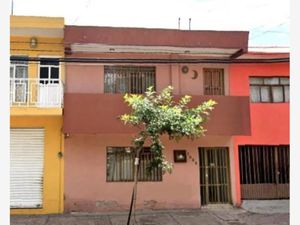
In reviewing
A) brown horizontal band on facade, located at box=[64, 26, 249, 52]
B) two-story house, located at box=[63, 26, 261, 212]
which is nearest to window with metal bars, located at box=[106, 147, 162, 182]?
two-story house, located at box=[63, 26, 261, 212]

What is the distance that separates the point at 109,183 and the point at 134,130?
6.25 ft

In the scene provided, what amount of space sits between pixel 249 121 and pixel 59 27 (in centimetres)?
672

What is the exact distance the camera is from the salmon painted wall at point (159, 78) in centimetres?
1265

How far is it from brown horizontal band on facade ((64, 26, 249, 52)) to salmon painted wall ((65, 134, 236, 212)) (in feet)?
10.1

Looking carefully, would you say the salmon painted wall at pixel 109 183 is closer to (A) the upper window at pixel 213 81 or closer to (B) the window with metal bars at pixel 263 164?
(B) the window with metal bars at pixel 263 164

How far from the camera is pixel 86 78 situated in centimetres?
1272

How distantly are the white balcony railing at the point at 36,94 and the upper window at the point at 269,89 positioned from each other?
257 inches

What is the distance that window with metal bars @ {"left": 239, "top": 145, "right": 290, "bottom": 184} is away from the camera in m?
13.4

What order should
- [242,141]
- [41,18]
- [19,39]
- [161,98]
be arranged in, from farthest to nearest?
1. [242,141]
2. [19,39]
3. [41,18]
4. [161,98]

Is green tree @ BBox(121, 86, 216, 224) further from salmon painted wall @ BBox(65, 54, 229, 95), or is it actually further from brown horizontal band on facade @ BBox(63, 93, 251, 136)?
salmon painted wall @ BBox(65, 54, 229, 95)

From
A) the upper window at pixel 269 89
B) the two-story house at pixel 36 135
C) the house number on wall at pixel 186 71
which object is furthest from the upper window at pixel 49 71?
the upper window at pixel 269 89

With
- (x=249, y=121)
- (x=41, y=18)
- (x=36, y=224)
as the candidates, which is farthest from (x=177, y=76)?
(x=36, y=224)

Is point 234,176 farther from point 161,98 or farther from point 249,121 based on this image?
point 161,98

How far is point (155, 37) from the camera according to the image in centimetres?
1241
